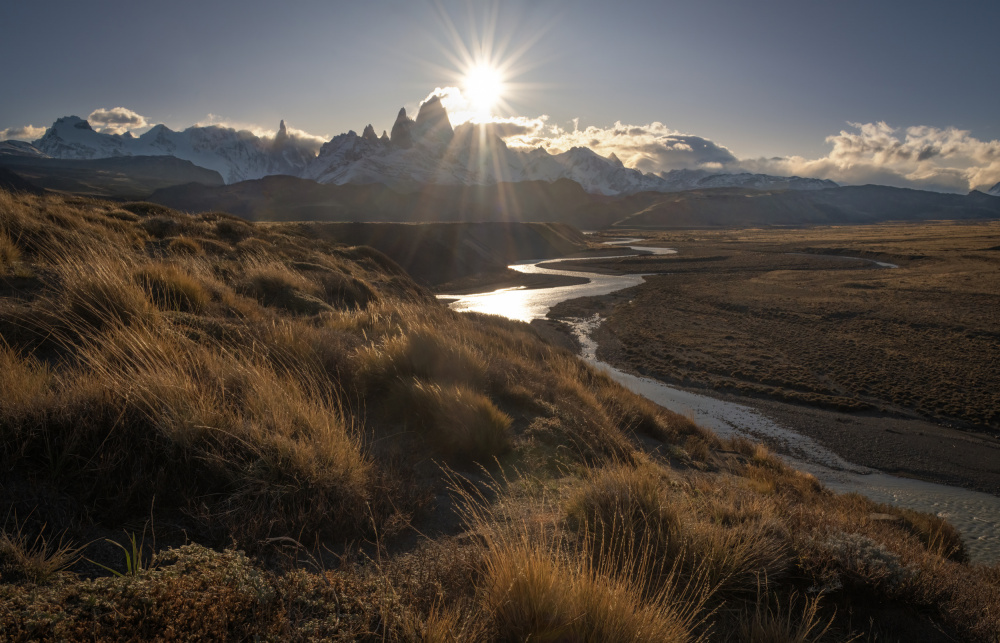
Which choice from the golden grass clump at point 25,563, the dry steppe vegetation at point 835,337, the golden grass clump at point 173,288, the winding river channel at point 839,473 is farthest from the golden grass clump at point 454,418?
the dry steppe vegetation at point 835,337

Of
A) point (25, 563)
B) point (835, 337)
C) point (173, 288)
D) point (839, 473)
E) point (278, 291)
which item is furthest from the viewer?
point (835, 337)

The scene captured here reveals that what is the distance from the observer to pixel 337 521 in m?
3.09

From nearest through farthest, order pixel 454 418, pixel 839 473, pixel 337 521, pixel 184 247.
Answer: pixel 337 521 < pixel 454 418 < pixel 184 247 < pixel 839 473

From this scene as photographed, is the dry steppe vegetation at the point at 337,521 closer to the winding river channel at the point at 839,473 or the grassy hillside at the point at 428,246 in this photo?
the winding river channel at the point at 839,473

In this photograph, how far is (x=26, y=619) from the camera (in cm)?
154

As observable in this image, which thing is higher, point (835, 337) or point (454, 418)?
point (454, 418)

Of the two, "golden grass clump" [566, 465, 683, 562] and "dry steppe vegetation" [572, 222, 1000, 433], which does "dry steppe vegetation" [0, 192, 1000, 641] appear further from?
"dry steppe vegetation" [572, 222, 1000, 433]

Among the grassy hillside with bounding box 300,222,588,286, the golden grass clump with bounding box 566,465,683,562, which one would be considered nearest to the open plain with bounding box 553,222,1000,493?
the golden grass clump with bounding box 566,465,683,562

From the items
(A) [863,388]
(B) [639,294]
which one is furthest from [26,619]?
(B) [639,294]

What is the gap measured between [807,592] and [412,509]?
9.92 ft

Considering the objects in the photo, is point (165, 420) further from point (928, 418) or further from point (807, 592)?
point (928, 418)

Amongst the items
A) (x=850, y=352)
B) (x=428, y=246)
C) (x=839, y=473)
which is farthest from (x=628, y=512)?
(x=428, y=246)

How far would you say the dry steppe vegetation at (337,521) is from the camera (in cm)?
208

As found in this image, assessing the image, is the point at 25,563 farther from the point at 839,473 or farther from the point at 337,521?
the point at 839,473
